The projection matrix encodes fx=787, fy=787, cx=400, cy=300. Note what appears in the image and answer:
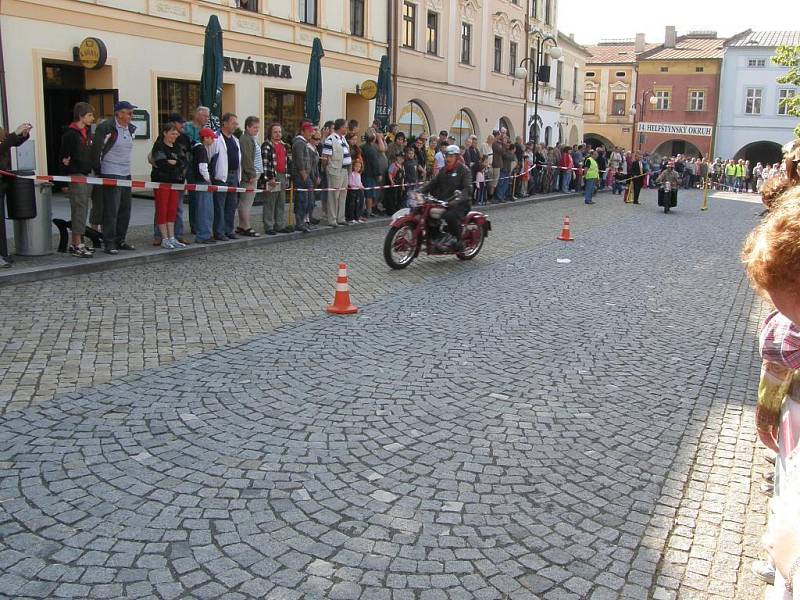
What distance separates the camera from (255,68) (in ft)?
→ 70.5

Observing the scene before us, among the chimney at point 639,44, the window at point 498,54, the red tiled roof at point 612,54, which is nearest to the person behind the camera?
the window at point 498,54

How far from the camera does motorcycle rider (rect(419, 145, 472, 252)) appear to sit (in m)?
11.6

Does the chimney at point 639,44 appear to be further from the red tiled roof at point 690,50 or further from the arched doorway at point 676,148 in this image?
the arched doorway at point 676,148

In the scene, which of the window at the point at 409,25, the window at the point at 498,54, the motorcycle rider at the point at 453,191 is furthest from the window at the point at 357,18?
the motorcycle rider at the point at 453,191

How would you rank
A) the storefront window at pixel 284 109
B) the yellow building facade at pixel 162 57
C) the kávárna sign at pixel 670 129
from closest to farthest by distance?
the yellow building facade at pixel 162 57 → the storefront window at pixel 284 109 → the kávárna sign at pixel 670 129

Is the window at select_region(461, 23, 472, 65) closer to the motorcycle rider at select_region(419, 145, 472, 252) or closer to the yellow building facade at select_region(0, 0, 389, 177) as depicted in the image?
the yellow building facade at select_region(0, 0, 389, 177)

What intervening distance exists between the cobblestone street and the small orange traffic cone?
0.21 metres

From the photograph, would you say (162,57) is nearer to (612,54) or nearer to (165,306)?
(165,306)

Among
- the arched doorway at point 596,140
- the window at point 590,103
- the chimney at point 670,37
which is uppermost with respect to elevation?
the chimney at point 670,37

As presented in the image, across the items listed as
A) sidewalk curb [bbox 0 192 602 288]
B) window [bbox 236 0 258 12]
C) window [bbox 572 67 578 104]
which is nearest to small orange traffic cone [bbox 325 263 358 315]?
sidewalk curb [bbox 0 192 602 288]

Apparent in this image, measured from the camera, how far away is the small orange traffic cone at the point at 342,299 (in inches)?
325

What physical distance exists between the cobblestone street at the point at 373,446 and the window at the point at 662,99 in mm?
62677

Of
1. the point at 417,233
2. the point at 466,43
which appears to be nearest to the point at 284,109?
the point at 417,233

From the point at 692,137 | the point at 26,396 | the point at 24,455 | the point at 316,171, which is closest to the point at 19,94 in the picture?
the point at 316,171
